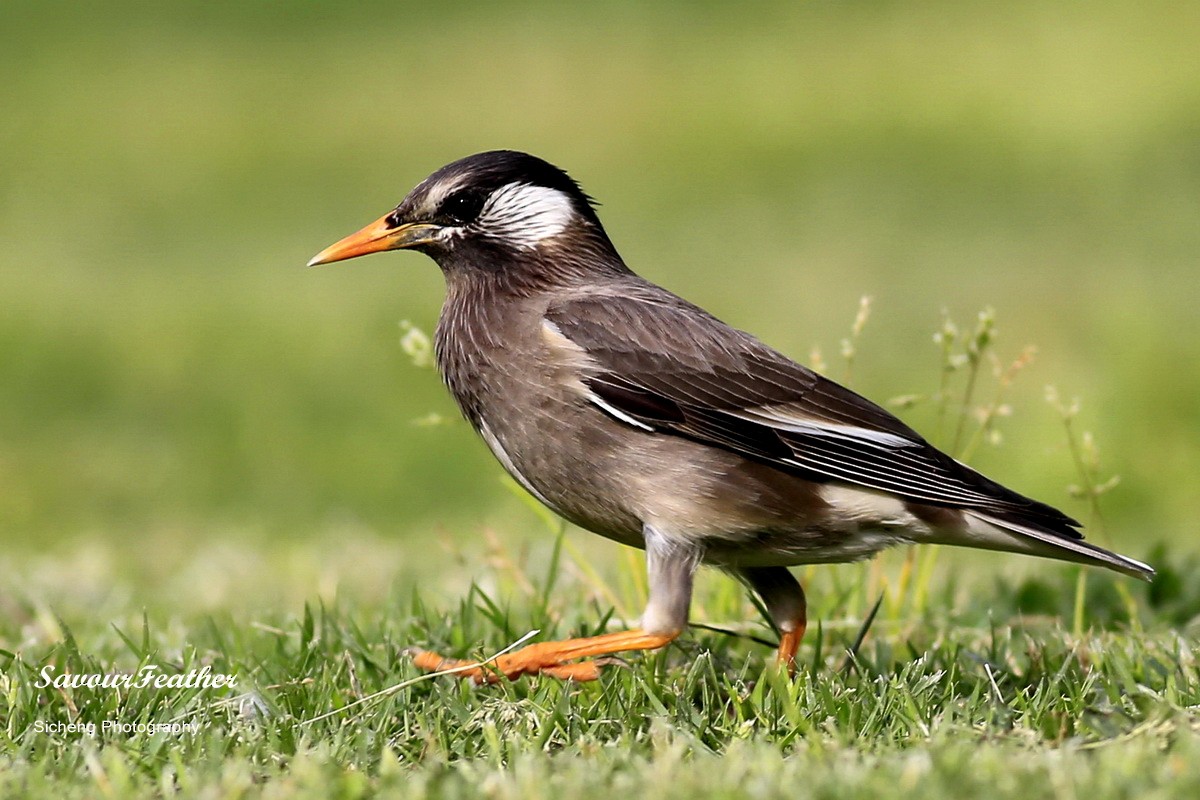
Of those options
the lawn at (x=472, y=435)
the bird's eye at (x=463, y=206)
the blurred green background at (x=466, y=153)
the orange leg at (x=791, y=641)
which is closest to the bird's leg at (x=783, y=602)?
the orange leg at (x=791, y=641)

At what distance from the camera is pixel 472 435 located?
1176cm

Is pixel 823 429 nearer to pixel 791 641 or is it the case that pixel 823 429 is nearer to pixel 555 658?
pixel 791 641

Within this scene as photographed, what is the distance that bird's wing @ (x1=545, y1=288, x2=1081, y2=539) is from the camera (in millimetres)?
5020

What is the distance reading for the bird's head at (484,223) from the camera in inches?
218

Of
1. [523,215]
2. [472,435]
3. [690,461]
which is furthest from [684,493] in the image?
[472,435]

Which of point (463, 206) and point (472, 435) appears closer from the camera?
point (463, 206)

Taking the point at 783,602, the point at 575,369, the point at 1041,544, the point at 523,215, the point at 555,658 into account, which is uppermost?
the point at 523,215

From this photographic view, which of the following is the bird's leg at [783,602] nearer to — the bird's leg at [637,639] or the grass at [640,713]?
the grass at [640,713]

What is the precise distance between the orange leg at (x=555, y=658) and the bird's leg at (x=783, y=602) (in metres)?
0.50

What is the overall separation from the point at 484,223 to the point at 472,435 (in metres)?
6.27

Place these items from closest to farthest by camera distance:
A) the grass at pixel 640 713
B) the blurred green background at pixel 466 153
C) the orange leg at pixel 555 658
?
the grass at pixel 640 713, the orange leg at pixel 555 658, the blurred green background at pixel 466 153

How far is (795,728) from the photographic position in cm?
416

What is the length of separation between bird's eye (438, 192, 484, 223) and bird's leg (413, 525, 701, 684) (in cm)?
135

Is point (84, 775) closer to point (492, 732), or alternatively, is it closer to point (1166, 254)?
point (492, 732)
